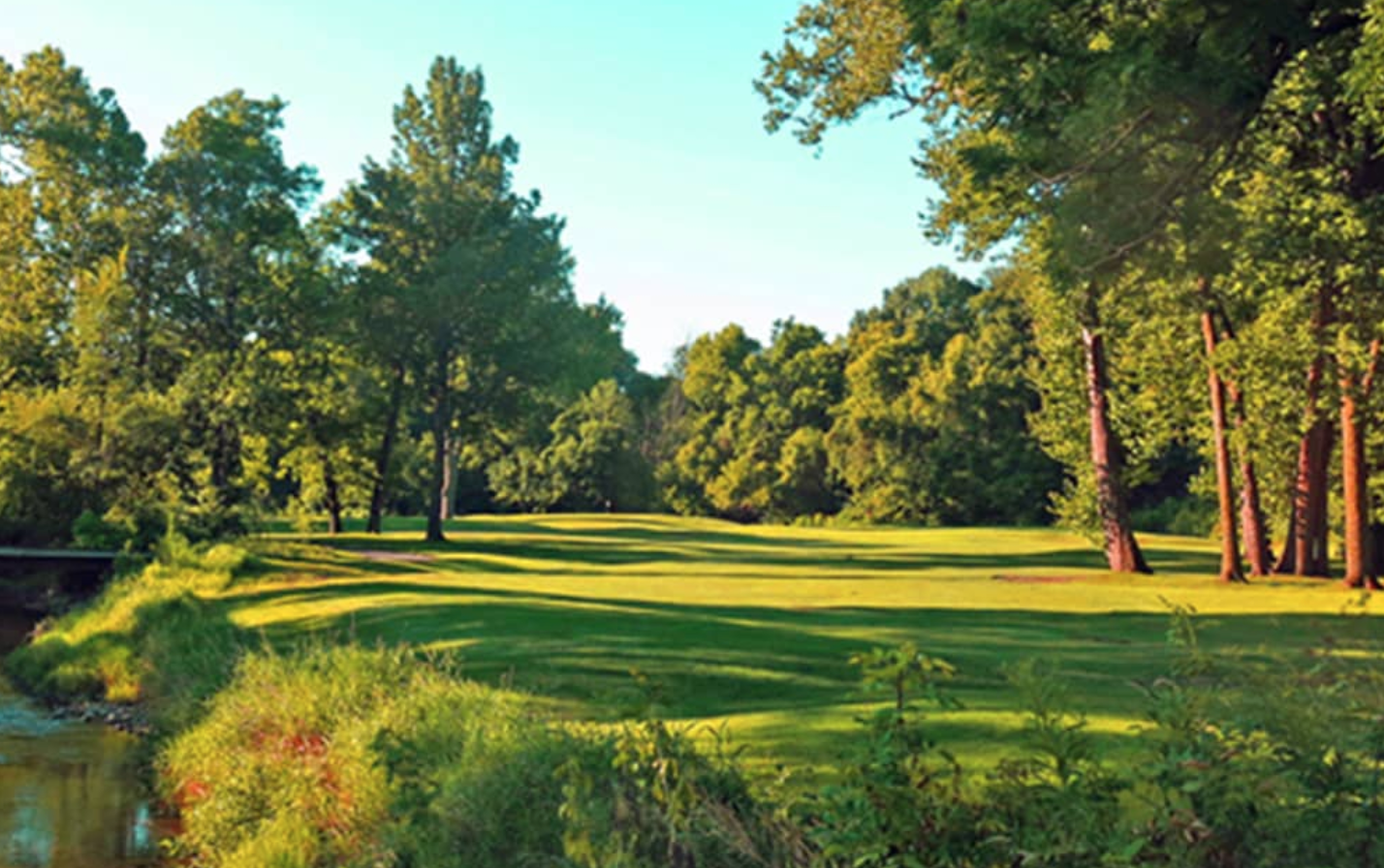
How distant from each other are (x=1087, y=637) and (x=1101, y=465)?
47.9 feet

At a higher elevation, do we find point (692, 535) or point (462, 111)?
point (462, 111)

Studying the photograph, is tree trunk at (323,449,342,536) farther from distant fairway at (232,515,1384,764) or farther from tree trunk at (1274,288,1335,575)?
tree trunk at (1274,288,1335,575)

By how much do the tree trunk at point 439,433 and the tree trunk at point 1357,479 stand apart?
99.3 ft

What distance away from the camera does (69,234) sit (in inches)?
1838

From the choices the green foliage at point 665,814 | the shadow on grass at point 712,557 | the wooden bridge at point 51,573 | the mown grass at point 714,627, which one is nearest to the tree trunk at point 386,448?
the shadow on grass at point 712,557

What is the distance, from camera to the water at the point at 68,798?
39.9 feet

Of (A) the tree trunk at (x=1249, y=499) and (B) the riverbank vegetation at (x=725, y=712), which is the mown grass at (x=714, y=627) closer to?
(B) the riverbank vegetation at (x=725, y=712)

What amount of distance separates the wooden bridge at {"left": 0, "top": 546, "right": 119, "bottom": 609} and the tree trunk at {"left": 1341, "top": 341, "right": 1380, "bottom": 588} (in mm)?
28649

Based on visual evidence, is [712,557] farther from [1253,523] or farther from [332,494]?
[332,494]

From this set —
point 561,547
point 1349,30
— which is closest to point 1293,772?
point 1349,30

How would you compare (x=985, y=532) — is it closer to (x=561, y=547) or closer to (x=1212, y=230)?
(x=561, y=547)

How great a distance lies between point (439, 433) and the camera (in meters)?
48.0

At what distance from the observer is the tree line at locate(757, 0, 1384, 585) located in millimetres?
13070

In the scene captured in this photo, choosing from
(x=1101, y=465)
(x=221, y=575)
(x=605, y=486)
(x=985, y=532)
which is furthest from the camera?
(x=605, y=486)
